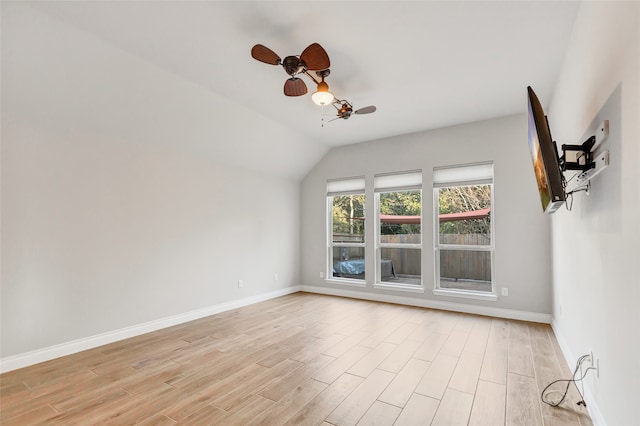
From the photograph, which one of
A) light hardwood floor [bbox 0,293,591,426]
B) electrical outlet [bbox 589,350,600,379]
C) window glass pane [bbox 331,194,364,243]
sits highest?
window glass pane [bbox 331,194,364,243]

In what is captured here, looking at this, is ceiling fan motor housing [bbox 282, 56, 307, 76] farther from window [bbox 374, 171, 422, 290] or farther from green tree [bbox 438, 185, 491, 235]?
green tree [bbox 438, 185, 491, 235]

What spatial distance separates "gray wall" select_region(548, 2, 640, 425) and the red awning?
6.79 ft

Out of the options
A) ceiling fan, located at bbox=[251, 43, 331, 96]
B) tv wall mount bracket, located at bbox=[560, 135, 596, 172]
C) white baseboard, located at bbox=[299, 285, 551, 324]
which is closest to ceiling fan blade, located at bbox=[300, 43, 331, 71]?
ceiling fan, located at bbox=[251, 43, 331, 96]

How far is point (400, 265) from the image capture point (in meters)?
5.73

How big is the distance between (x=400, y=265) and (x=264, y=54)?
4386 mm

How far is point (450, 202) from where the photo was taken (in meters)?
5.21

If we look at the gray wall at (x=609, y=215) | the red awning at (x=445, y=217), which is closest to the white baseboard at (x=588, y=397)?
the gray wall at (x=609, y=215)

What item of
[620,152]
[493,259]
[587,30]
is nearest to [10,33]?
[620,152]

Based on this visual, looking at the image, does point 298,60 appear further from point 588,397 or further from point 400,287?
point 400,287

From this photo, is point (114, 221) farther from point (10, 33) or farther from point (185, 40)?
point (185, 40)

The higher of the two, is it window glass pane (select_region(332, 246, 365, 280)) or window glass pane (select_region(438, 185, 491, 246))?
window glass pane (select_region(438, 185, 491, 246))

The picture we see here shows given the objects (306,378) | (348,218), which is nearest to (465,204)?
(348,218)

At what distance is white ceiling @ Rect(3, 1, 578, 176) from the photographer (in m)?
2.44

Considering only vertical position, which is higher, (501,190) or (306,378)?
(501,190)
